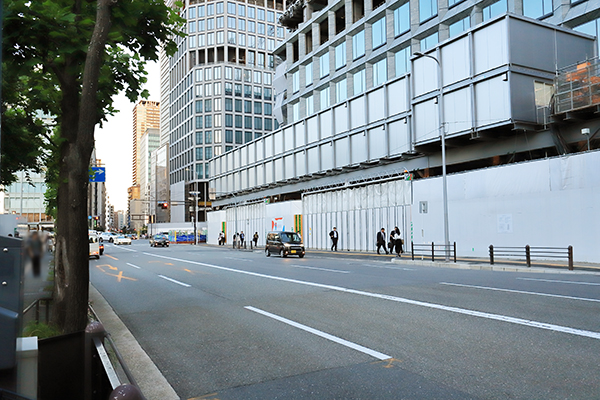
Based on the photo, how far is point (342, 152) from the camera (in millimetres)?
41000

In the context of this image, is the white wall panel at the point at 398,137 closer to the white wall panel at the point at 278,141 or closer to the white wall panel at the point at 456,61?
the white wall panel at the point at 456,61

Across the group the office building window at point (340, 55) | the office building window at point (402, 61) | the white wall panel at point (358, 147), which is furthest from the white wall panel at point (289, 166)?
the office building window at point (402, 61)

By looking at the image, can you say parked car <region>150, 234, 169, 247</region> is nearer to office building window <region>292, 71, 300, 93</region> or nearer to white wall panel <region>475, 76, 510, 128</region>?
office building window <region>292, 71, 300, 93</region>

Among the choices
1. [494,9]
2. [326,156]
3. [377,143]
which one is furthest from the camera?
[326,156]

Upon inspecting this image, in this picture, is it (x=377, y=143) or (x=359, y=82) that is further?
(x=359, y=82)

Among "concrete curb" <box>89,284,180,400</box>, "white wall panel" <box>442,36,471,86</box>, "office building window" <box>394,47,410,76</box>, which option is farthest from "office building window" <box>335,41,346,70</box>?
"concrete curb" <box>89,284,180,400</box>

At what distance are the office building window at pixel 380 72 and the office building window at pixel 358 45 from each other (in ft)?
7.56

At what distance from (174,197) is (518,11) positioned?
320 ft

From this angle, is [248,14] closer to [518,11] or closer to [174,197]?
[174,197]

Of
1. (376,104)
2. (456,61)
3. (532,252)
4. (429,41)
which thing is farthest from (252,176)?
(532,252)

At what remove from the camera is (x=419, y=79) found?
1205 inches

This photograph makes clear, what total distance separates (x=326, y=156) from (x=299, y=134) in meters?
6.18

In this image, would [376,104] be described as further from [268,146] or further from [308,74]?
[268,146]

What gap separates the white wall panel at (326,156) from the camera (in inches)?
1678
